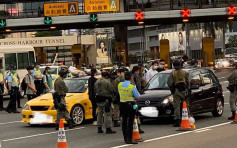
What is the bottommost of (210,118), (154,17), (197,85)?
(210,118)

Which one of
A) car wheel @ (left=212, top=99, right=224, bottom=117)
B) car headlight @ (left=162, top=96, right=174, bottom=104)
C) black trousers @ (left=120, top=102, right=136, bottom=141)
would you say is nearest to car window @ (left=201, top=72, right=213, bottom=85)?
car wheel @ (left=212, top=99, right=224, bottom=117)

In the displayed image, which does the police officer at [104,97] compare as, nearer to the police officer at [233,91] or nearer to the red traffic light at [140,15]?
the police officer at [233,91]

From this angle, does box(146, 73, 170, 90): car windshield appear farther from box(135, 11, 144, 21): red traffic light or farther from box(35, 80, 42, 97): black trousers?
box(135, 11, 144, 21): red traffic light

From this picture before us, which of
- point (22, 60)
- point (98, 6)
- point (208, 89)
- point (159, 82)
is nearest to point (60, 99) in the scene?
point (159, 82)

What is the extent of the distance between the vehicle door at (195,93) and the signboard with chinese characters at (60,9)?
2793 cm

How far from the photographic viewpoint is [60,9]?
148 ft

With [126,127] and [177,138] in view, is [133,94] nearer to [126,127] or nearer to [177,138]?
[126,127]

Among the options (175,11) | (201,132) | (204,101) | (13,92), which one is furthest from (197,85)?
(175,11)

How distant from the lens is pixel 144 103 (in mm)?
16734

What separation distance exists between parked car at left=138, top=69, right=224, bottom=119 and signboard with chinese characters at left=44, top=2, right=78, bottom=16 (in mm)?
27257

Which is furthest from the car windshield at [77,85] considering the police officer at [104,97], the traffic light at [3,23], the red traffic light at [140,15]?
the traffic light at [3,23]

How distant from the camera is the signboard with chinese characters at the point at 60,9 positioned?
44.7 metres

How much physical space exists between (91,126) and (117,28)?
32.7 metres

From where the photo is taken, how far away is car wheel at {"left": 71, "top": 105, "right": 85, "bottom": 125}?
56.6 ft
